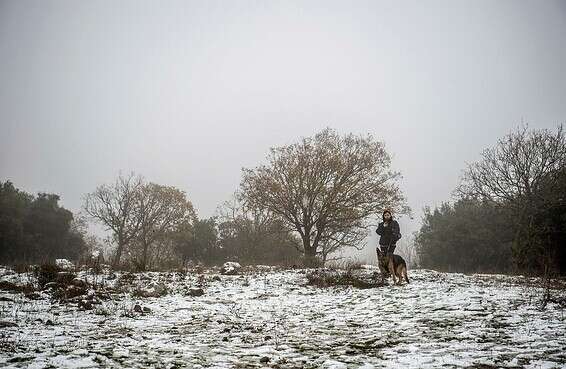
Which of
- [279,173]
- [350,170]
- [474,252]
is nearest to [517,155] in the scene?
[474,252]

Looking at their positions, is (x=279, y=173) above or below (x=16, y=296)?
above

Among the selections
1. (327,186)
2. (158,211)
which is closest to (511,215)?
(327,186)

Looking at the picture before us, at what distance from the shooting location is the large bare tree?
21953 mm

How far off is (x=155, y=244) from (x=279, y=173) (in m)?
30.4

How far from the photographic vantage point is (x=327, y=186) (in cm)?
2223

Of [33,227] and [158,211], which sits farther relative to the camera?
[158,211]

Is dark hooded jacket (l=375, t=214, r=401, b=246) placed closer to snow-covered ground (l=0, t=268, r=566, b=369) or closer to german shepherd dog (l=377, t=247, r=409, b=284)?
german shepherd dog (l=377, t=247, r=409, b=284)

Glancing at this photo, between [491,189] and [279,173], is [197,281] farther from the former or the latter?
[491,189]

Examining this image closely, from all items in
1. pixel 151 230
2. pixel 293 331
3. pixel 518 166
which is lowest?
pixel 293 331

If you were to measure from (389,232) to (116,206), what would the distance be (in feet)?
111

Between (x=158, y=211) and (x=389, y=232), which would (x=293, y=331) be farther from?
(x=158, y=211)

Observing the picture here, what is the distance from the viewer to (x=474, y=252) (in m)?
31.3

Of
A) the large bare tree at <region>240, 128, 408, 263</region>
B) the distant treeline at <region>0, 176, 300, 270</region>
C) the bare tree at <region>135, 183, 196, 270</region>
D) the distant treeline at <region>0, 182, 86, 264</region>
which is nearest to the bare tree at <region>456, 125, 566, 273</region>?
the large bare tree at <region>240, 128, 408, 263</region>

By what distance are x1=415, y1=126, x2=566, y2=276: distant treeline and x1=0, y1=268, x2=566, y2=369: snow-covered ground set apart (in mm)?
12809
